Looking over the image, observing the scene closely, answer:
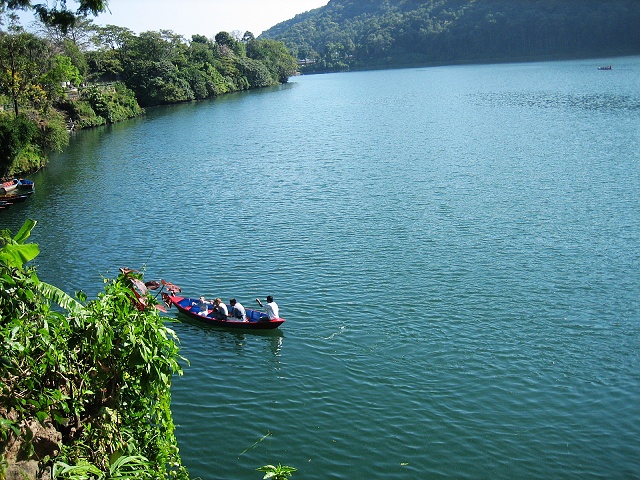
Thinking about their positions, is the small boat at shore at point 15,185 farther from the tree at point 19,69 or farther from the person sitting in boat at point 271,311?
the person sitting in boat at point 271,311

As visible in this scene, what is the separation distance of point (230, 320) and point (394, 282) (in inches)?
278

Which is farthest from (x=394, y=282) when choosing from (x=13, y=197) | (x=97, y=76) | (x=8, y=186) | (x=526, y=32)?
(x=526, y=32)

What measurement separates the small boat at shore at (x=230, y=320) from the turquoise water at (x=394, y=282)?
50 centimetres

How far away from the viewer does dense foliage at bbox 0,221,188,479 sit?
28.8ft

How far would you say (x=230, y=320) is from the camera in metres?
21.9

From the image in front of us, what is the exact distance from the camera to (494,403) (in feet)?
57.1

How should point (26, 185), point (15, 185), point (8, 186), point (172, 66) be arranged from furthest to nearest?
point (172, 66) → point (26, 185) → point (15, 185) → point (8, 186)

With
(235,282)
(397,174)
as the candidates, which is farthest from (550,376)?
(397,174)

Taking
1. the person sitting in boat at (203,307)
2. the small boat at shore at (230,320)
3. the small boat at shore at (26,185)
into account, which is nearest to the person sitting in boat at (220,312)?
the small boat at shore at (230,320)

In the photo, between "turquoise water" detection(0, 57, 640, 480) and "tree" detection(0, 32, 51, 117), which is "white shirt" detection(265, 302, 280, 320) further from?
A: "tree" detection(0, 32, 51, 117)

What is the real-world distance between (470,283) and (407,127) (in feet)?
139

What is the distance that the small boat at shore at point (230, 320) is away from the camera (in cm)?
2156

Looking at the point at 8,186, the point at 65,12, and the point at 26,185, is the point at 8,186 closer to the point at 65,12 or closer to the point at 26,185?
the point at 26,185

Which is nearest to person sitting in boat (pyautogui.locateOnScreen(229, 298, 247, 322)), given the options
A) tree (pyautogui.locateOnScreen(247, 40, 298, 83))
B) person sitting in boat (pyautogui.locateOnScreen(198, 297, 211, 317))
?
person sitting in boat (pyautogui.locateOnScreen(198, 297, 211, 317))
